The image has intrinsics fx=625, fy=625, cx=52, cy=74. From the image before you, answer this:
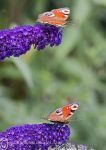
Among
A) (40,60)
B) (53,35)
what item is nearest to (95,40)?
(40,60)

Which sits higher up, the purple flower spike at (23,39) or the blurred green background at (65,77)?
the blurred green background at (65,77)

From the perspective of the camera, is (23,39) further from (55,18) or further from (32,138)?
(32,138)

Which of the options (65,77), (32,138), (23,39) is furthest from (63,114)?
(65,77)

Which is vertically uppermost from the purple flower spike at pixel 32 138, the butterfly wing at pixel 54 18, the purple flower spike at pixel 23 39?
the butterfly wing at pixel 54 18

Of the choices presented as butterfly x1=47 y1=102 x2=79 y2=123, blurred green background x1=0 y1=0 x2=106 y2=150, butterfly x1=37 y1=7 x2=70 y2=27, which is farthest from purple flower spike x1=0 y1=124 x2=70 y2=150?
blurred green background x1=0 y1=0 x2=106 y2=150

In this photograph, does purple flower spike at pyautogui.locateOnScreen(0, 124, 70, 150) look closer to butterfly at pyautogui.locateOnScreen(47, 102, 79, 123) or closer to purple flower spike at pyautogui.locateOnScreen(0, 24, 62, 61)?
butterfly at pyautogui.locateOnScreen(47, 102, 79, 123)

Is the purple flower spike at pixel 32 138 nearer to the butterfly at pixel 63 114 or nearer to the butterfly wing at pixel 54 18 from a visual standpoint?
the butterfly at pixel 63 114

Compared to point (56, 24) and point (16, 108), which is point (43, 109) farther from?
point (56, 24)

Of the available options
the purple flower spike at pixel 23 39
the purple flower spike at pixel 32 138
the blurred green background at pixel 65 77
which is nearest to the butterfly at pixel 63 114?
the purple flower spike at pixel 32 138
